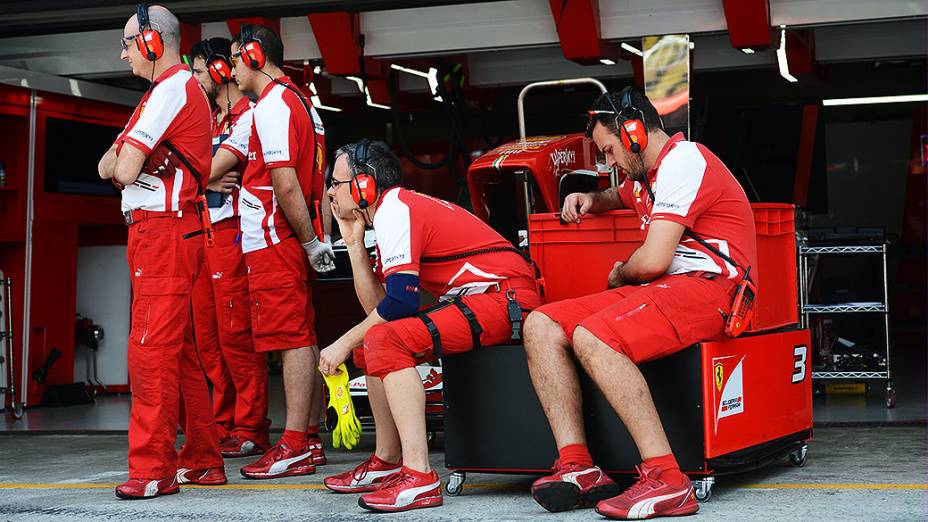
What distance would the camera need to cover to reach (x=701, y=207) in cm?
420

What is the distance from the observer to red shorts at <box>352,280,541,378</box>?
4.29 meters

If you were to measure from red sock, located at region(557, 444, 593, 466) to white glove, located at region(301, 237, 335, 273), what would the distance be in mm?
1746

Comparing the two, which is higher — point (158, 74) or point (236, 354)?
point (158, 74)

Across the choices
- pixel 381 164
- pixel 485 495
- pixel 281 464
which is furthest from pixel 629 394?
pixel 281 464

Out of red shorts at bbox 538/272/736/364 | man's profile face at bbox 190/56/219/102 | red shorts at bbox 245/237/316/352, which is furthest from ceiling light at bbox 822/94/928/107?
red shorts at bbox 538/272/736/364

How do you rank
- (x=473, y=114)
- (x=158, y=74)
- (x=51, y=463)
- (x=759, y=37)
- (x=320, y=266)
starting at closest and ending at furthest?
(x=158, y=74) → (x=320, y=266) → (x=51, y=463) → (x=759, y=37) → (x=473, y=114)

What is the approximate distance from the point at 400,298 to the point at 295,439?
122 cm

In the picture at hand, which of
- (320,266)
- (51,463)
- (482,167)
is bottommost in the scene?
(51,463)

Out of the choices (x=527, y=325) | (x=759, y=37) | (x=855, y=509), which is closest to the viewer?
(x=855, y=509)

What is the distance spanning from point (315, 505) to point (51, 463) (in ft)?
6.85

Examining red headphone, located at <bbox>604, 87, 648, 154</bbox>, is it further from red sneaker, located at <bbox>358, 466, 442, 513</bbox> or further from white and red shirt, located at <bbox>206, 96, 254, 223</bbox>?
white and red shirt, located at <bbox>206, 96, 254, 223</bbox>

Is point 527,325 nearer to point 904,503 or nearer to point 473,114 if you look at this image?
point 904,503

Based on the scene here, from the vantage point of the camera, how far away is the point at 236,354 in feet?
18.9

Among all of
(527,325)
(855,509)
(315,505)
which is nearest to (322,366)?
(315,505)
